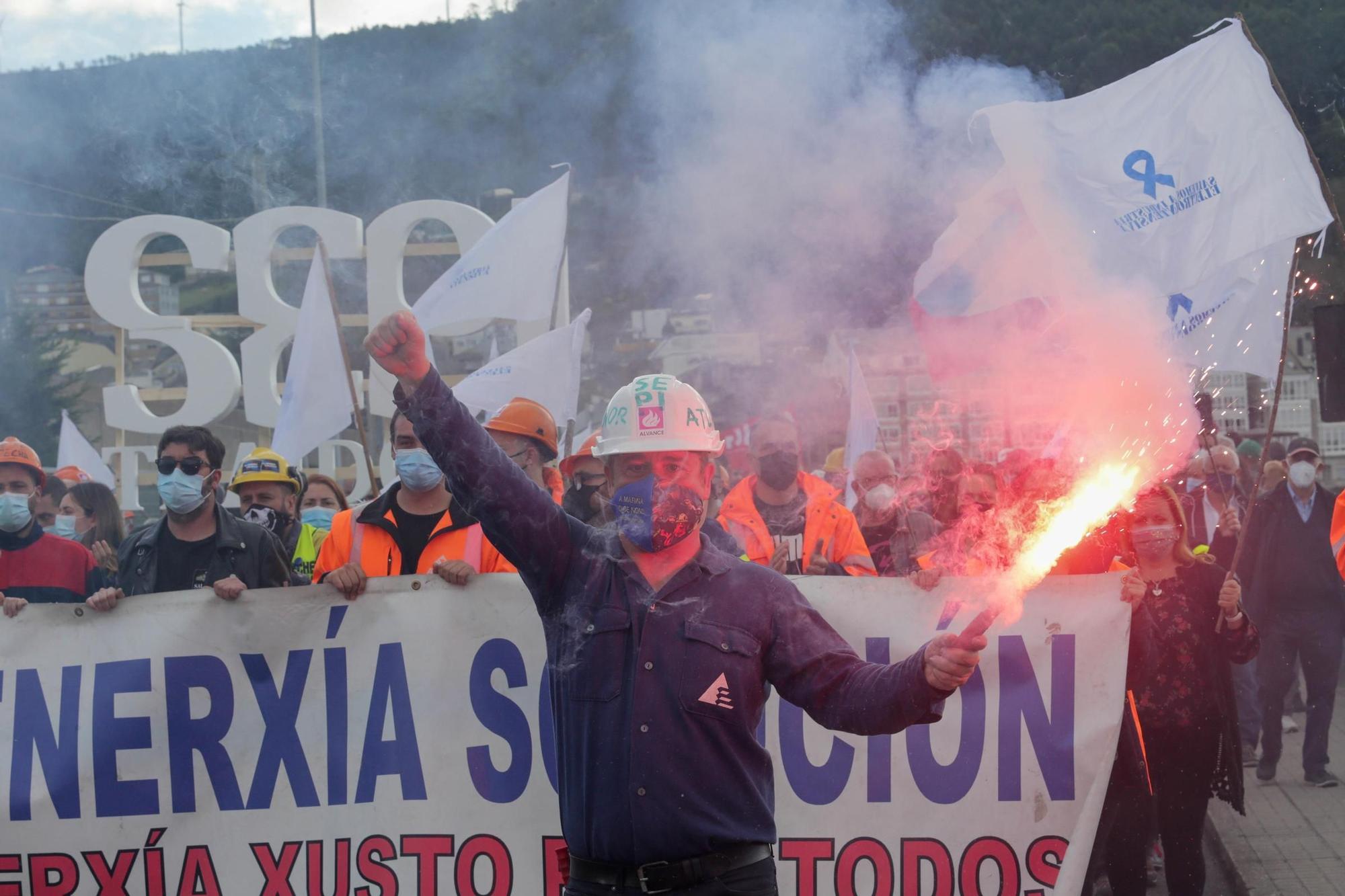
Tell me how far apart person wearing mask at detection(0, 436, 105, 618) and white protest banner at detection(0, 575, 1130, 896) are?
2.15 feet

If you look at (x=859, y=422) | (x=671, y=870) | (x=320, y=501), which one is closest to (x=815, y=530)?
(x=671, y=870)

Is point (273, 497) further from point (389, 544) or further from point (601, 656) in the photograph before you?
point (601, 656)

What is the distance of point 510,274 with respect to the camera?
875 centimetres

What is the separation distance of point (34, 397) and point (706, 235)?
2559cm

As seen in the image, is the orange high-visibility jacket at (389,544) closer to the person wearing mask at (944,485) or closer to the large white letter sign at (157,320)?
the person wearing mask at (944,485)

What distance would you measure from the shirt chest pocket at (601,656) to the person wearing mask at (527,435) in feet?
7.42

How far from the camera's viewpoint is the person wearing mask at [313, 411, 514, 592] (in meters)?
4.61

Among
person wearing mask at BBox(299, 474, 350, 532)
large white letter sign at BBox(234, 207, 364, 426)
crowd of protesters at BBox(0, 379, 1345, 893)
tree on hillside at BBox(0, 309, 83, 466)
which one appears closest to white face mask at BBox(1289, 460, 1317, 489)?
crowd of protesters at BBox(0, 379, 1345, 893)

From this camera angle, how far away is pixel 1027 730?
4.51 meters

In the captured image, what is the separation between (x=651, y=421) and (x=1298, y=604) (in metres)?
6.20

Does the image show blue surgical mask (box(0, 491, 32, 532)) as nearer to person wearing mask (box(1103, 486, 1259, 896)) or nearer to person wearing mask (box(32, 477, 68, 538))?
person wearing mask (box(32, 477, 68, 538))

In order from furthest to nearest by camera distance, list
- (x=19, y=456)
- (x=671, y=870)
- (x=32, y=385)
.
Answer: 1. (x=32, y=385)
2. (x=19, y=456)
3. (x=671, y=870)

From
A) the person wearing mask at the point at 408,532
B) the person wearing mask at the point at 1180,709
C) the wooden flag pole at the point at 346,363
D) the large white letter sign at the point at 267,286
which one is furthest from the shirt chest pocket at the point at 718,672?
the large white letter sign at the point at 267,286

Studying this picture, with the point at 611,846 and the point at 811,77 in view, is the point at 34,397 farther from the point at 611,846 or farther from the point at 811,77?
the point at 611,846
